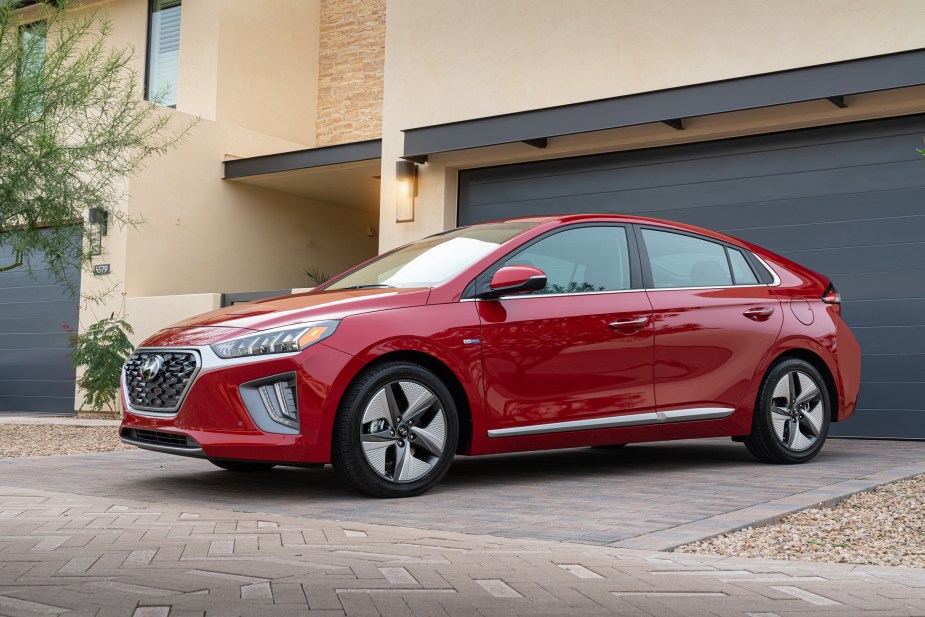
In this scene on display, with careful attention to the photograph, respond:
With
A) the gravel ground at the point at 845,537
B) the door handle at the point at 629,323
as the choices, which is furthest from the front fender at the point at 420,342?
the gravel ground at the point at 845,537

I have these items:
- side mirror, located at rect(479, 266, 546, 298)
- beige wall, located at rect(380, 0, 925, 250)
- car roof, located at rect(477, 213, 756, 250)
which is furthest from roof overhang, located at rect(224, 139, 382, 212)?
side mirror, located at rect(479, 266, 546, 298)

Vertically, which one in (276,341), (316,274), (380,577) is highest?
(316,274)

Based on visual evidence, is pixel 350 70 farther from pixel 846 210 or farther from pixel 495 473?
pixel 495 473

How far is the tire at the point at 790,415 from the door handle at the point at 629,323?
1.09 m

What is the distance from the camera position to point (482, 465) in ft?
23.3

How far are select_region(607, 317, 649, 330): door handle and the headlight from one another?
175 centimetres

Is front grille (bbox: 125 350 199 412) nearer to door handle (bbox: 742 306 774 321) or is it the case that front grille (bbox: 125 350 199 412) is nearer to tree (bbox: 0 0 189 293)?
door handle (bbox: 742 306 774 321)

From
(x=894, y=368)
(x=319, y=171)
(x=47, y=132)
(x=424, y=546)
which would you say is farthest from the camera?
(x=319, y=171)

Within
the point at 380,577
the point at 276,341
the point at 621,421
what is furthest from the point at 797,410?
the point at 380,577

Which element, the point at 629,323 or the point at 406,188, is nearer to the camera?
the point at 629,323

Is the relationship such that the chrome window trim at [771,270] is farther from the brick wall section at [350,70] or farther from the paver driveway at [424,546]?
the brick wall section at [350,70]

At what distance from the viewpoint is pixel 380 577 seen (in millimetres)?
3504

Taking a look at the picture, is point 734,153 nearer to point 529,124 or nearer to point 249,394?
point 529,124

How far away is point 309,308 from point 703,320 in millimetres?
2541
